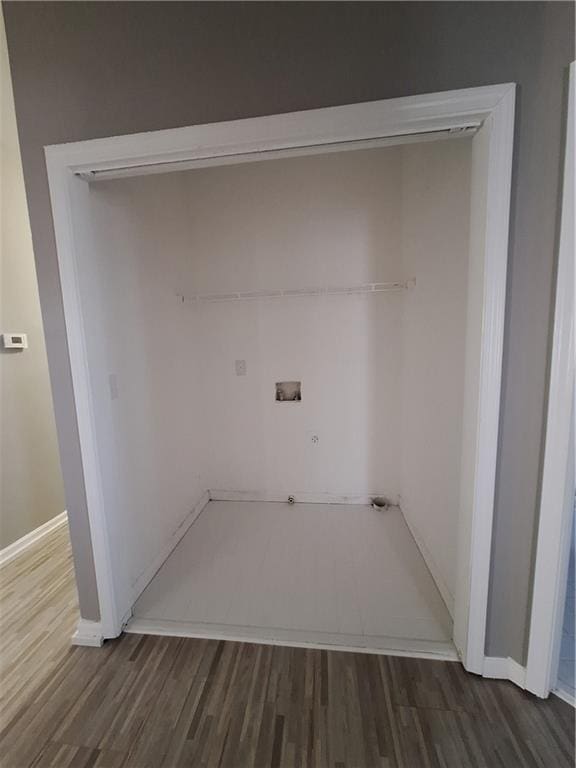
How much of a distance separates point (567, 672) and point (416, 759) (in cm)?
76

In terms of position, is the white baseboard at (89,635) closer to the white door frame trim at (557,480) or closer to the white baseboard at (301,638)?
the white baseboard at (301,638)

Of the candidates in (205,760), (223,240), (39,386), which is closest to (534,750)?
(205,760)

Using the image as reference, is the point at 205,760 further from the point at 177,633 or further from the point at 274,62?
the point at 274,62

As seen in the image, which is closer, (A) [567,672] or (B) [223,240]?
(A) [567,672]

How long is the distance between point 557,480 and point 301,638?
1242mm

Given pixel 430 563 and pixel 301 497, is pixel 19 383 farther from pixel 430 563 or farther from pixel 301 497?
pixel 430 563

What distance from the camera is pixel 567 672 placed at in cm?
135

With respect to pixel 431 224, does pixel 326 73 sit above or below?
above

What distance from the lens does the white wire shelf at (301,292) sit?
7.84 ft

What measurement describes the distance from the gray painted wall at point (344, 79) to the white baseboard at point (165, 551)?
1.60 meters

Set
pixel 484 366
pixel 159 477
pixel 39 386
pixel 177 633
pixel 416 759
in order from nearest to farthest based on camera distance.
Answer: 1. pixel 416 759
2. pixel 484 366
3. pixel 177 633
4. pixel 159 477
5. pixel 39 386

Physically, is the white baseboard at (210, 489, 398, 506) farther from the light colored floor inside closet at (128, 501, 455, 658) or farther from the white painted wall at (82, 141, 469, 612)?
the light colored floor inside closet at (128, 501, 455, 658)

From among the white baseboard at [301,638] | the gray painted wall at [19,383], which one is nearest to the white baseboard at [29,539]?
the gray painted wall at [19,383]

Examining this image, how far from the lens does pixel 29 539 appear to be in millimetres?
2377
